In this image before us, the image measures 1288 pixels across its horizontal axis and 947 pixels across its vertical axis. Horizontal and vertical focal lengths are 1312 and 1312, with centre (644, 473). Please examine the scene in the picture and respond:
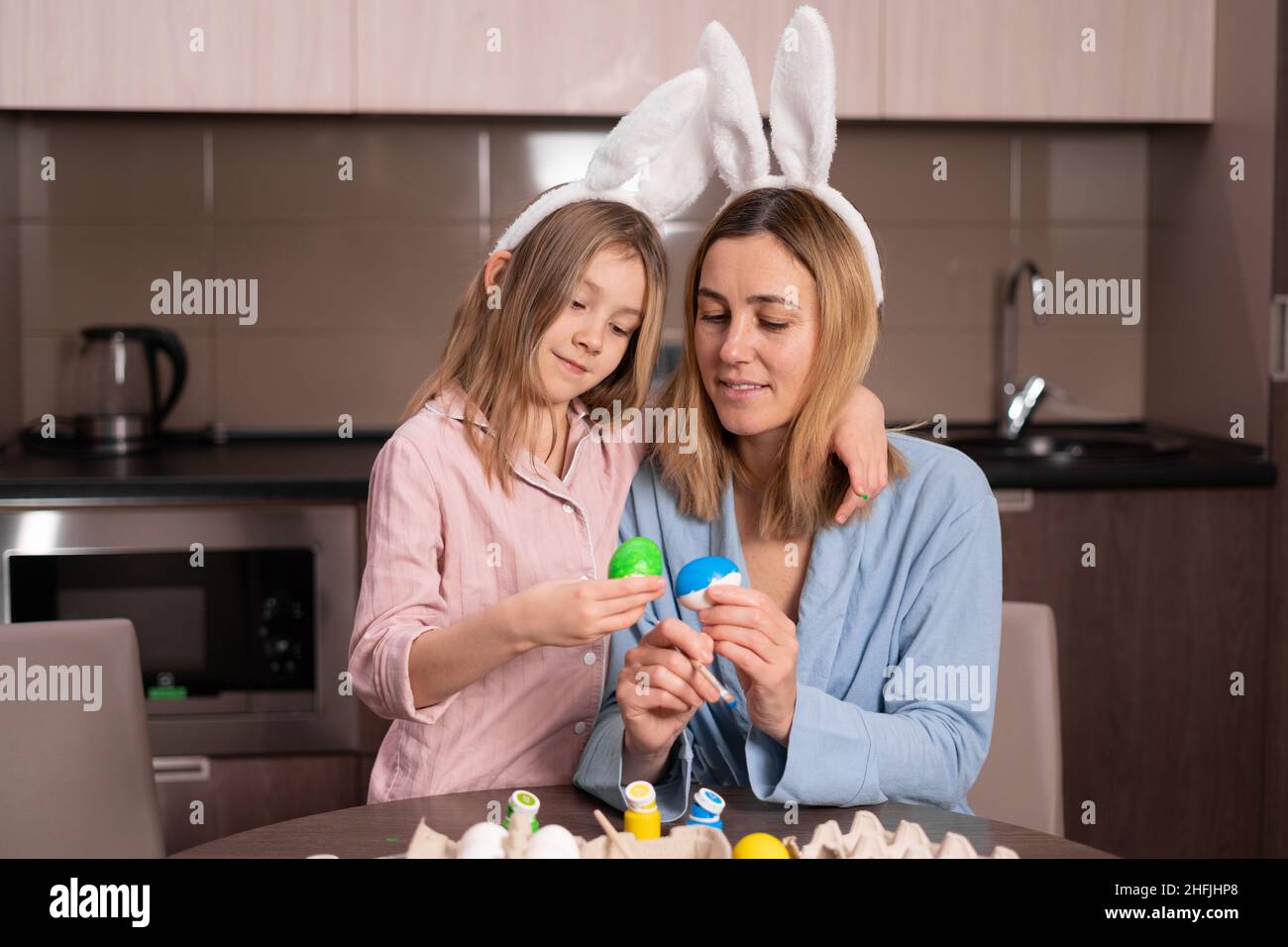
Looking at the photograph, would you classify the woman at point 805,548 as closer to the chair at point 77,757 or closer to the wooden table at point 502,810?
the wooden table at point 502,810

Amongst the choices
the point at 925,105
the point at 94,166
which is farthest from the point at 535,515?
the point at 94,166

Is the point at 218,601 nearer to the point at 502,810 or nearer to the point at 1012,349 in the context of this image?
the point at 502,810

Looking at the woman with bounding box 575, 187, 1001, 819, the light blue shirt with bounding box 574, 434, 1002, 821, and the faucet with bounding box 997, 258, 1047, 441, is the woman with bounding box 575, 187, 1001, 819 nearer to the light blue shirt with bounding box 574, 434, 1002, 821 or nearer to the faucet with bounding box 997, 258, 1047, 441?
the light blue shirt with bounding box 574, 434, 1002, 821

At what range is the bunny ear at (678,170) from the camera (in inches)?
57.3

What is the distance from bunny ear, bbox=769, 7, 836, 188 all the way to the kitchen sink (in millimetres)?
1145

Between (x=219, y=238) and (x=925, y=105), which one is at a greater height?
(x=925, y=105)

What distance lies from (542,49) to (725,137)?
3.85 ft

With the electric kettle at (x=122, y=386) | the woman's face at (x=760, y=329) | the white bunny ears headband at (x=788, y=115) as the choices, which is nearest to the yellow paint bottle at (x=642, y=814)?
the woman's face at (x=760, y=329)

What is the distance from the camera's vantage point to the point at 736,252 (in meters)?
1.35

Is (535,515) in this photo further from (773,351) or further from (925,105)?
(925,105)

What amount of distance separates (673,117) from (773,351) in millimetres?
280

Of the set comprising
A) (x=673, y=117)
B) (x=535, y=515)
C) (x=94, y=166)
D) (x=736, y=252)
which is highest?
(x=94, y=166)
